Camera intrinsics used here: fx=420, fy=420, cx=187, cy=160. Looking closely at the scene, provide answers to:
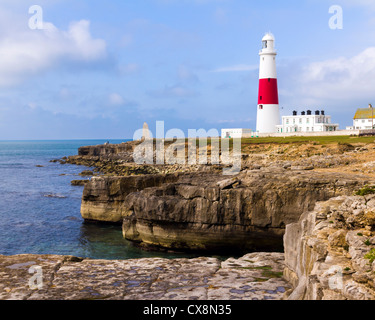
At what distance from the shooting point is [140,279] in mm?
12922

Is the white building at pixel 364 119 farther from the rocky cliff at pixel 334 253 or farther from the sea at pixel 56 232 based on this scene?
the rocky cliff at pixel 334 253

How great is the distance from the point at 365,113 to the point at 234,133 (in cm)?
2696

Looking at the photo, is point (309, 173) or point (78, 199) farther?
point (78, 199)

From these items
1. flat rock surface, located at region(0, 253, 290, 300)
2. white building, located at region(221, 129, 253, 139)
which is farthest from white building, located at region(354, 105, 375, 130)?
flat rock surface, located at region(0, 253, 290, 300)

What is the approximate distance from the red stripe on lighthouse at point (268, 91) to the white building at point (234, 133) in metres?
8.07

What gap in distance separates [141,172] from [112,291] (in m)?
46.9

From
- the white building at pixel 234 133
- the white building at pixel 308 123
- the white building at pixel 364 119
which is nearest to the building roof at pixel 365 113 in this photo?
the white building at pixel 364 119

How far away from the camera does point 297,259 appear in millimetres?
12555

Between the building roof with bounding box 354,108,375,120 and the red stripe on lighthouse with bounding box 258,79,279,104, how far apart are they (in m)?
25.9

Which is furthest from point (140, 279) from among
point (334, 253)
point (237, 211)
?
point (237, 211)

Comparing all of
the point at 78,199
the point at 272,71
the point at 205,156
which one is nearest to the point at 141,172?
the point at 205,156

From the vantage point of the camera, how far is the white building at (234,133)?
70188 millimetres
